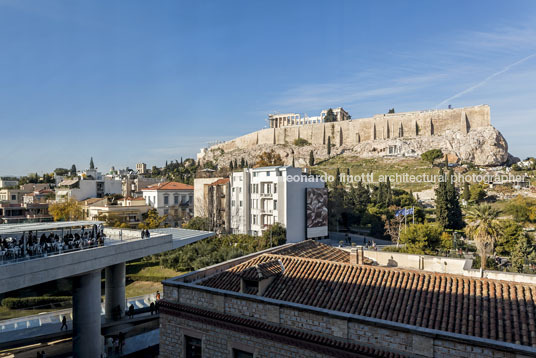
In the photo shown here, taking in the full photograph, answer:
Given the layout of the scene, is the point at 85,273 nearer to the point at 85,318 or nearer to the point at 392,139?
the point at 85,318

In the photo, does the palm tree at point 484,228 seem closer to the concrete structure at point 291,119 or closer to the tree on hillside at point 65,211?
the tree on hillside at point 65,211

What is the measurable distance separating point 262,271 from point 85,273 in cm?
1156

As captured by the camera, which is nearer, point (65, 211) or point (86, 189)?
point (65, 211)

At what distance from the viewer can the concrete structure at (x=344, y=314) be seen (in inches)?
A: 342

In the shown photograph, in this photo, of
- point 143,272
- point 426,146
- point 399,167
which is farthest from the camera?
point 426,146

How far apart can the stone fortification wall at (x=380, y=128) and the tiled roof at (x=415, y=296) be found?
114788 mm

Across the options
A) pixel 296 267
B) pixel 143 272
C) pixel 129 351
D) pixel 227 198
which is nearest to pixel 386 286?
pixel 296 267

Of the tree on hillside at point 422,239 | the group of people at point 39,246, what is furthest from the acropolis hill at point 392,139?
the group of people at point 39,246

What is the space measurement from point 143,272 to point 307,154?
91197 millimetres

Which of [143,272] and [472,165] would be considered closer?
[143,272]

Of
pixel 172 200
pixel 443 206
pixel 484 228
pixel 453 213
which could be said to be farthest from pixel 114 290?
pixel 453 213

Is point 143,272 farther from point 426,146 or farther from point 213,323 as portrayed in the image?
point 426,146

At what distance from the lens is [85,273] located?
18.8 metres

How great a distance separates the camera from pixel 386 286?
1182cm
